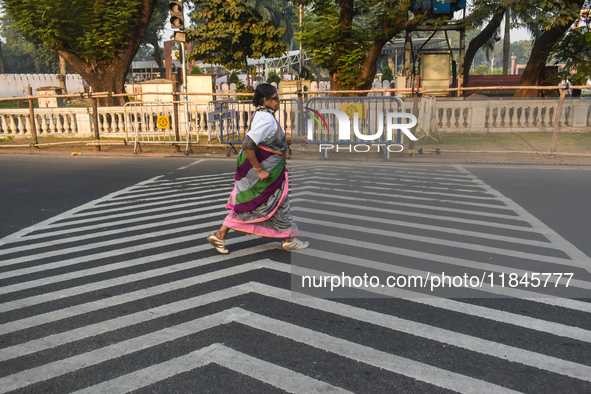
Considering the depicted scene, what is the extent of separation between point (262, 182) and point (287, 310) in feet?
5.52

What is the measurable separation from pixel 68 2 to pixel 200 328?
58.8ft

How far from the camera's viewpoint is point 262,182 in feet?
17.7

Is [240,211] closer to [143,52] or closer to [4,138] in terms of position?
[4,138]

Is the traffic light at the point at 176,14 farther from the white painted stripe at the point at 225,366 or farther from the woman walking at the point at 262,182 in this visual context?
the white painted stripe at the point at 225,366

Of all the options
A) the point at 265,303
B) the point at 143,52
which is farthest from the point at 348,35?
the point at 143,52

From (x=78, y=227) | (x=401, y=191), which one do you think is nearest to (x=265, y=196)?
(x=78, y=227)

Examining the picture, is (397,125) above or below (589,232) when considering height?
above

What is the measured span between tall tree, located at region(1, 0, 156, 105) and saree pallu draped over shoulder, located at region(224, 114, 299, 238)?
596 inches

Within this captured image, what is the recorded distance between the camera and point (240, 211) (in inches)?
216

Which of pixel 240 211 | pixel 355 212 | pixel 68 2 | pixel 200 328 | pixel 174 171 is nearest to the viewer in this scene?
pixel 200 328

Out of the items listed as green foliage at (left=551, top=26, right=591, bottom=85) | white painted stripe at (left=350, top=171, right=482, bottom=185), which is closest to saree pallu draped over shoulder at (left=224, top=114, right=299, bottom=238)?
white painted stripe at (left=350, top=171, right=482, bottom=185)

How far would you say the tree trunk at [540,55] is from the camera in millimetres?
19328

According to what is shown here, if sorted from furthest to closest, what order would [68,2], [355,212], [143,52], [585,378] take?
[143,52], [68,2], [355,212], [585,378]

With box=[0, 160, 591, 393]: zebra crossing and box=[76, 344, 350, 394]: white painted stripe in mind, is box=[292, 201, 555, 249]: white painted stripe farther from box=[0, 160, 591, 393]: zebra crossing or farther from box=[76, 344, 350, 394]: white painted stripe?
box=[76, 344, 350, 394]: white painted stripe
